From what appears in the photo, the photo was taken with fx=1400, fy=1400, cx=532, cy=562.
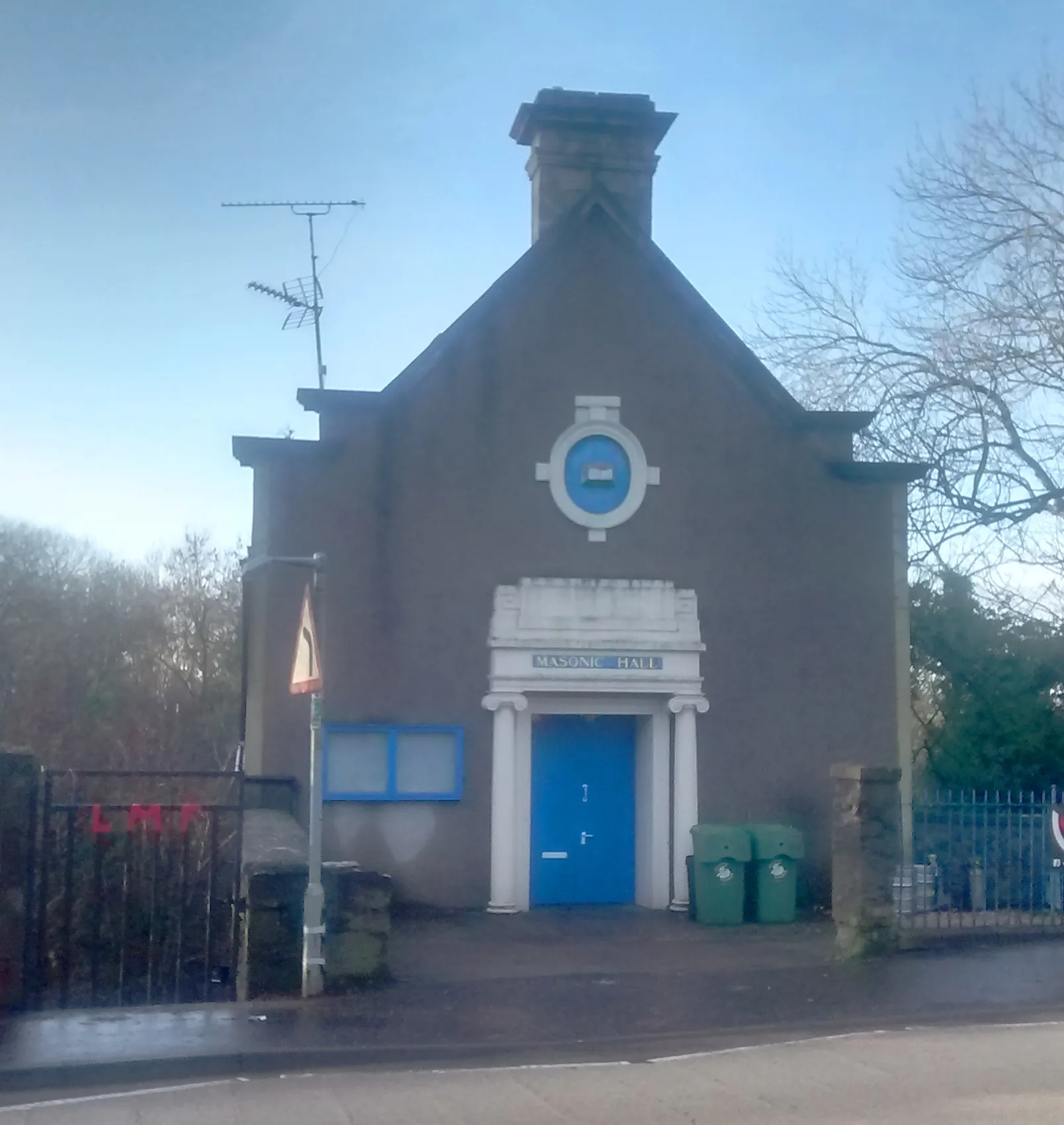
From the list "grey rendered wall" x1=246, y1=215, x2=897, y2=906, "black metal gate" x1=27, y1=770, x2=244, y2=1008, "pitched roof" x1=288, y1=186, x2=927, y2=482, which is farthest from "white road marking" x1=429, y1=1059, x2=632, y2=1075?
"pitched roof" x1=288, y1=186, x2=927, y2=482

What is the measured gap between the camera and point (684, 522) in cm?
1712

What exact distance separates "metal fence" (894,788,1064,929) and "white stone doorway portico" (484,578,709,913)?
2.67m

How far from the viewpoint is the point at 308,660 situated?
11430mm

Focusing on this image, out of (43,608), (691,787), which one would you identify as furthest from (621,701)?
(43,608)

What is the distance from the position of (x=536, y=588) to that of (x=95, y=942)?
6328mm

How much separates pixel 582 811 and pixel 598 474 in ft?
13.3

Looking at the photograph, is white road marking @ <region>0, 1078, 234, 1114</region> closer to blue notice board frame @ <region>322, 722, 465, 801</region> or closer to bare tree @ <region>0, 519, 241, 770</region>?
blue notice board frame @ <region>322, 722, 465, 801</region>

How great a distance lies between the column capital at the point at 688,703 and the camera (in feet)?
54.1

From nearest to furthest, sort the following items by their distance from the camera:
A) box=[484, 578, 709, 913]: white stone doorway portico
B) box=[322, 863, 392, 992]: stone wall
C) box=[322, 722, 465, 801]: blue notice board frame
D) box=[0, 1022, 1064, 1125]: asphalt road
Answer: box=[0, 1022, 1064, 1125]: asphalt road
box=[322, 863, 392, 992]: stone wall
box=[322, 722, 465, 801]: blue notice board frame
box=[484, 578, 709, 913]: white stone doorway portico

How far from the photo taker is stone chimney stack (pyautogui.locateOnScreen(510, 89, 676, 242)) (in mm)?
18391

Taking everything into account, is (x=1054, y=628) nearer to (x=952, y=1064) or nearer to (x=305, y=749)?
(x=305, y=749)

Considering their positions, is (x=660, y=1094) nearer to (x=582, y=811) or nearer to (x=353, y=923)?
(x=353, y=923)

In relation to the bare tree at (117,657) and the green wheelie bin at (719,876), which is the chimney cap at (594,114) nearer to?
the green wheelie bin at (719,876)

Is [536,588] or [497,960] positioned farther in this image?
[536,588]
